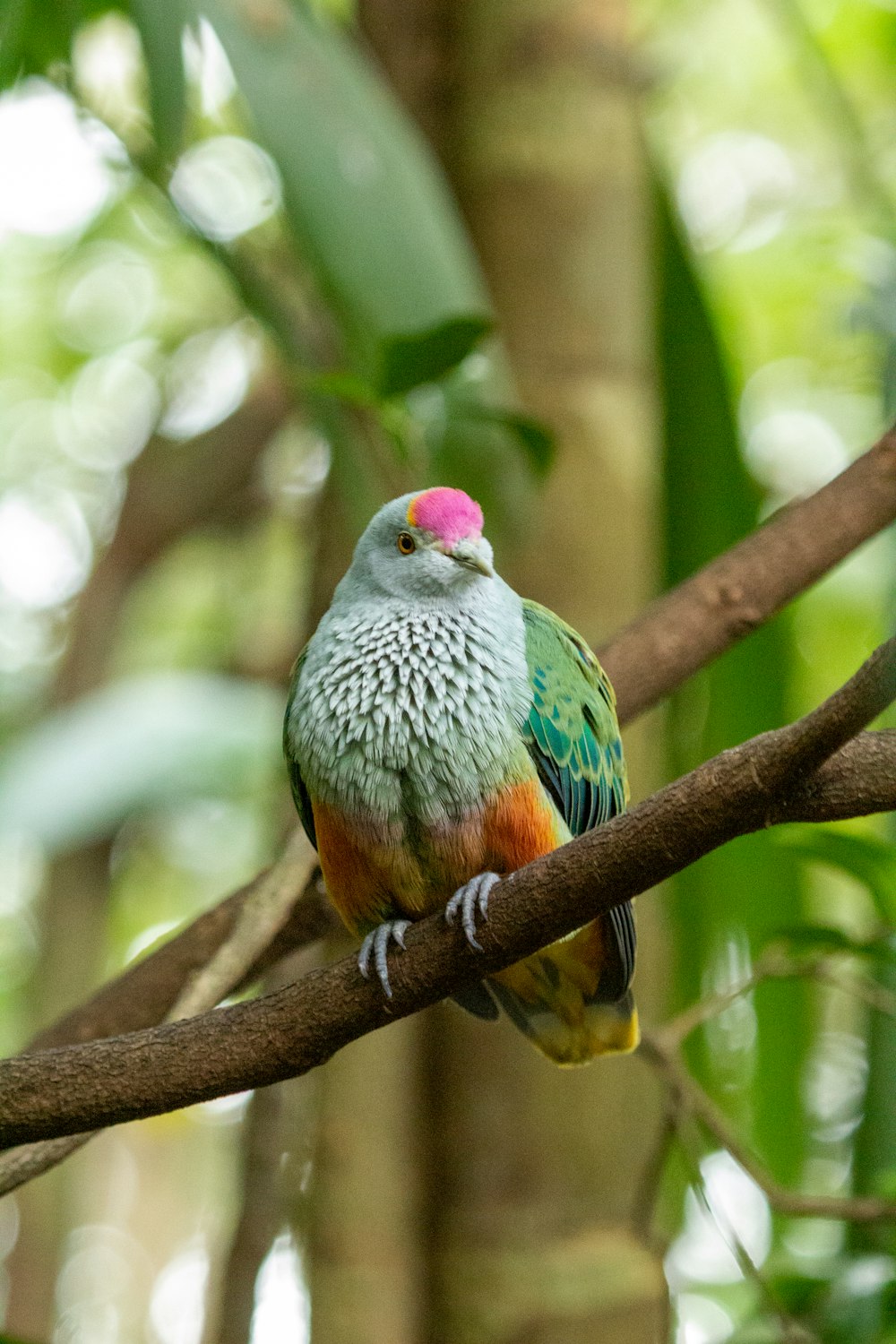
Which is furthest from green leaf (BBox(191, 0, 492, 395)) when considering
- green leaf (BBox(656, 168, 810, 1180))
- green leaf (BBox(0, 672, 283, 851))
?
green leaf (BBox(656, 168, 810, 1180))

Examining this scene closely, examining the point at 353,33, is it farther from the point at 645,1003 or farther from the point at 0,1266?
the point at 0,1266

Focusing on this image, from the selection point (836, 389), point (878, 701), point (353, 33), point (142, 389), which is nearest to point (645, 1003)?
point (878, 701)

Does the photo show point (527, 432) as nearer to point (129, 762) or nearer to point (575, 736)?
point (575, 736)

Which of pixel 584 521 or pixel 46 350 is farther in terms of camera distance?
pixel 46 350

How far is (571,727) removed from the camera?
2.29 meters

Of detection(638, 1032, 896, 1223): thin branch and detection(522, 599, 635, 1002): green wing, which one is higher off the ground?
detection(522, 599, 635, 1002): green wing

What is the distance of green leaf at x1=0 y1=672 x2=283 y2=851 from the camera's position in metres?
3.26

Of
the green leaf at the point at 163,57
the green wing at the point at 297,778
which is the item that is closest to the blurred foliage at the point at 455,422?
the green leaf at the point at 163,57

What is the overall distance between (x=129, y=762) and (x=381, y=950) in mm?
1622

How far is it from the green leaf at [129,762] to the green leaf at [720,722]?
4.09 ft

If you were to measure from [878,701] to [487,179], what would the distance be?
309 cm

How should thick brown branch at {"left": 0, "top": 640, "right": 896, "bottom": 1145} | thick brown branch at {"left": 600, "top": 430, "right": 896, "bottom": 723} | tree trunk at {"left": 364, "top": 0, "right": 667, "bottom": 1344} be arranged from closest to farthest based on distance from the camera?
1. thick brown branch at {"left": 0, "top": 640, "right": 896, "bottom": 1145}
2. thick brown branch at {"left": 600, "top": 430, "right": 896, "bottom": 723}
3. tree trunk at {"left": 364, "top": 0, "right": 667, "bottom": 1344}

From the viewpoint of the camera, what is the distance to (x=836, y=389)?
7.29 metres

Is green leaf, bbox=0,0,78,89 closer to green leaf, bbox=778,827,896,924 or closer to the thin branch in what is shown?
green leaf, bbox=778,827,896,924
